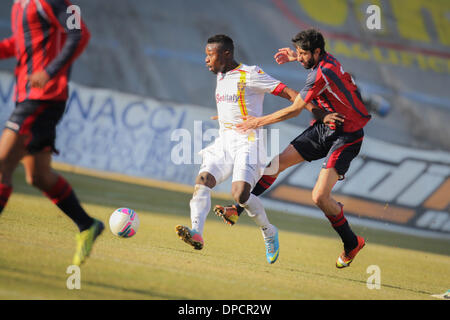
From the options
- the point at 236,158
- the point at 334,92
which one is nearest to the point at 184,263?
the point at 236,158

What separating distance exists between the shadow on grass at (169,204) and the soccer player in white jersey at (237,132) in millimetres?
4229

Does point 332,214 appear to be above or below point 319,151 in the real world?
below

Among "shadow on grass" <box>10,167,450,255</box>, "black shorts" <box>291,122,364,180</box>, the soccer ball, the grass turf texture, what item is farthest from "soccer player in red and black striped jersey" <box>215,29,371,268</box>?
"shadow on grass" <box>10,167,450,255</box>

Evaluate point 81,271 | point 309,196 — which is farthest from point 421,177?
point 81,271

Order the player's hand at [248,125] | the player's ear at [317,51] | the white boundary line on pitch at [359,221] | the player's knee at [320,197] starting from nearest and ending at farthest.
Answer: the player's hand at [248,125], the player's ear at [317,51], the player's knee at [320,197], the white boundary line on pitch at [359,221]

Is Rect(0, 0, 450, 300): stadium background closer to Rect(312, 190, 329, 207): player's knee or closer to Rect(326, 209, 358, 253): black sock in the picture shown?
Rect(326, 209, 358, 253): black sock

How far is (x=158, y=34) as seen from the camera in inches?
814

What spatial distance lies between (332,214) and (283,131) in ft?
31.4

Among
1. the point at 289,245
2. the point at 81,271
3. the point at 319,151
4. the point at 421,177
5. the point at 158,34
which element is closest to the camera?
the point at 81,271

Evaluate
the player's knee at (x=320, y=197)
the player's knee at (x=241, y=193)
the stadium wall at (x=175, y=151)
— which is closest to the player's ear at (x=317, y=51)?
the player's knee at (x=320, y=197)

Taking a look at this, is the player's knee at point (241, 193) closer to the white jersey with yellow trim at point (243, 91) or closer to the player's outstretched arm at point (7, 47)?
the white jersey with yellow trim at point (243, 91)

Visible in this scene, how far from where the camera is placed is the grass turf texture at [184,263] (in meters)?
5.06

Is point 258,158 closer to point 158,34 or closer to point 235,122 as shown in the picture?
point 235,122

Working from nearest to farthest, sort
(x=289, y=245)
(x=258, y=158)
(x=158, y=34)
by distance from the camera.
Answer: (x=258, y=158) → (x=289, y=245) → (x=158, y=34)
